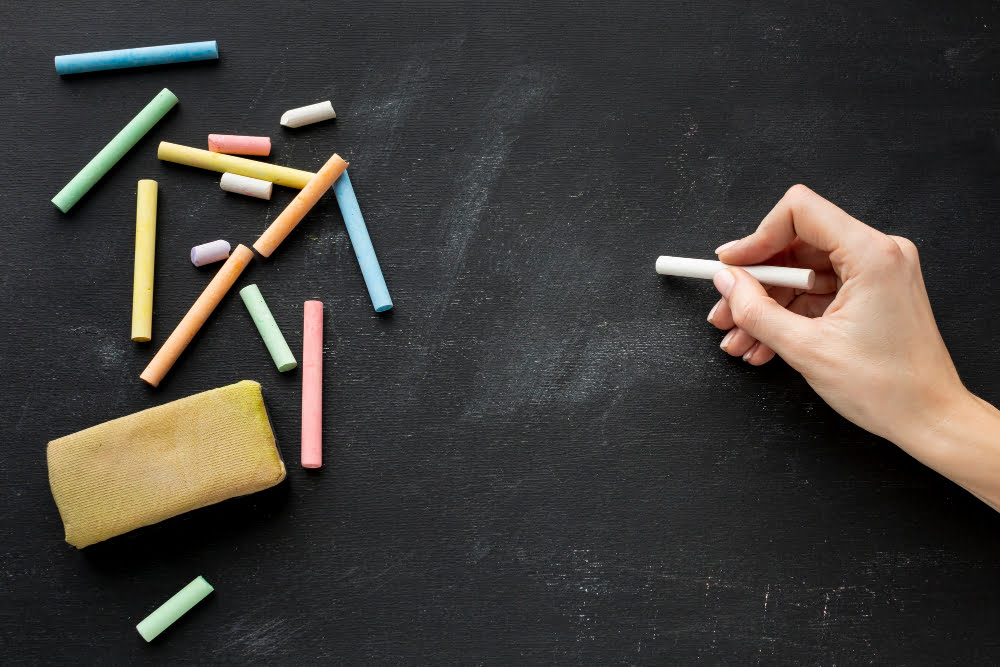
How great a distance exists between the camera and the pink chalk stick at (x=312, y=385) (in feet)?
4.30

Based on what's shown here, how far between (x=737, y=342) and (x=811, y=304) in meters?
0.16

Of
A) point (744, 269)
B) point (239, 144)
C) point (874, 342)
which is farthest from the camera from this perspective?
point (239, 144)

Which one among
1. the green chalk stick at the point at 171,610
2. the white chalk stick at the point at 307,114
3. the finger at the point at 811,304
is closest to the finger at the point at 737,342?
the finger at the point at 811,304

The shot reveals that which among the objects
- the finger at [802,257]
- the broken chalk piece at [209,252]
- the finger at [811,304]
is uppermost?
the broken chalk piece at [209,252]

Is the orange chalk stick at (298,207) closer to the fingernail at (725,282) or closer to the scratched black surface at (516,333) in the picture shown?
the scratched black surface at (516,333)

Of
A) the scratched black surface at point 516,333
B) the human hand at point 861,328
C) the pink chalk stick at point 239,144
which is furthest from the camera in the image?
the pink chalk stick at point 239,144

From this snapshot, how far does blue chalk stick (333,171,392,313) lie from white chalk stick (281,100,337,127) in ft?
0.40

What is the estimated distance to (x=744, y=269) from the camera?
1312 millimetres

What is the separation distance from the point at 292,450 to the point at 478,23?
2.87 feet

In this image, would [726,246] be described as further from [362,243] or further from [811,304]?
[362,243]

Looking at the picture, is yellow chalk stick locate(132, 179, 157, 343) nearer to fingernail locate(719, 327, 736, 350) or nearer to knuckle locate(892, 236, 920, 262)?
fingernail locate(719, 327, 736, 350)

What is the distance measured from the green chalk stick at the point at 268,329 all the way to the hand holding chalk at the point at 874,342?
0.75m

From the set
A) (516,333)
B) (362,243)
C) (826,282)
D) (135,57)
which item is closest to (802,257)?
(826,282)

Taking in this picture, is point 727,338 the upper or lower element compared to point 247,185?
lower
